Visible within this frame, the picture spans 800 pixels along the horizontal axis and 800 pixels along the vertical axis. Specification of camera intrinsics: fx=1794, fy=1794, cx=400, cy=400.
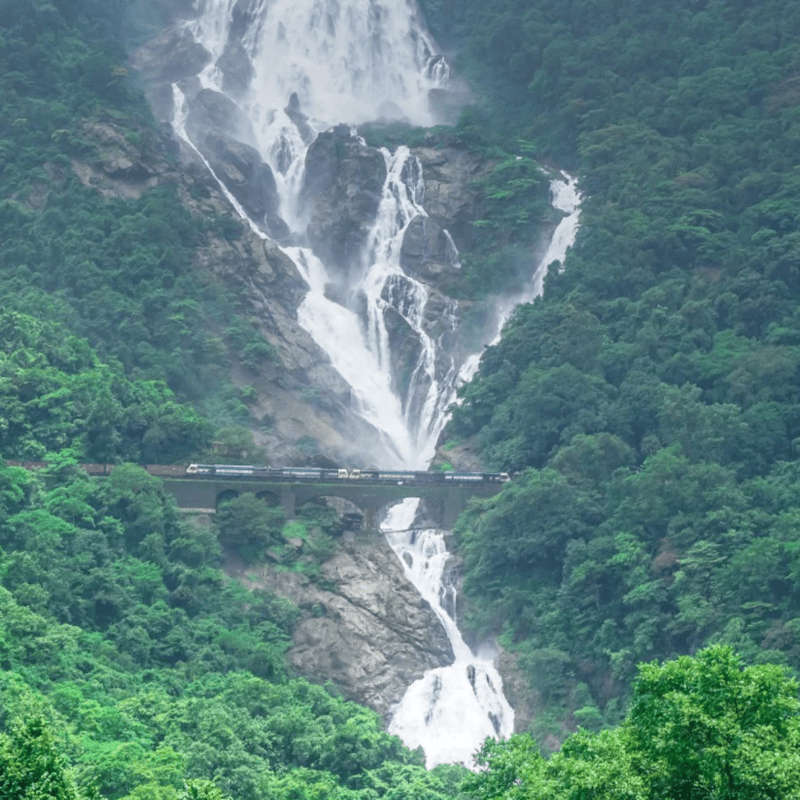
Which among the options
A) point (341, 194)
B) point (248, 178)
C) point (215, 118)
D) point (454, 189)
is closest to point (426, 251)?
point (454, 189)

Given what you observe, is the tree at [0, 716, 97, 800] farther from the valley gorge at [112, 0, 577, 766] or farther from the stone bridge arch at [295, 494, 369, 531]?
the stone bridge arch at [295, 494, 369, 531]

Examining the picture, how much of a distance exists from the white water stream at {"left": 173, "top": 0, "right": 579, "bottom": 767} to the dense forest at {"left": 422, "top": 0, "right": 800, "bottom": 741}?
2582mm

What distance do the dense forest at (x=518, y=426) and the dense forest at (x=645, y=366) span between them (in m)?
0.16

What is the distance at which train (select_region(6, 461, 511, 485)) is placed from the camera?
2963 inches

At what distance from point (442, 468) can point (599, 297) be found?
477 inches

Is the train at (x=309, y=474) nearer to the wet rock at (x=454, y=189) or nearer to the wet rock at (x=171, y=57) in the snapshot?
the wet rock at (x=454, y=189)

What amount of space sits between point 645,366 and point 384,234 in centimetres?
2294

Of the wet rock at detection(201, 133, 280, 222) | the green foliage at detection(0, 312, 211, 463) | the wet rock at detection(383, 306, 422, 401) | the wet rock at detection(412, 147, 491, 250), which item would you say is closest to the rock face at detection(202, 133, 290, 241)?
the wet rock at detection(201, 133, 280, 222)

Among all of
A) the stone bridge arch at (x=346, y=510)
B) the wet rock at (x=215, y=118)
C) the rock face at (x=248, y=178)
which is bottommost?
the stone bridge arch at (x=346, y=510)

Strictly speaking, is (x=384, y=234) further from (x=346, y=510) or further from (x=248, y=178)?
(x=346, y=510)

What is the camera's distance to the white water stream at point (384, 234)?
7056cm

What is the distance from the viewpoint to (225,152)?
10250cm

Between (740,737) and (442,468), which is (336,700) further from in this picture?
(740,737)

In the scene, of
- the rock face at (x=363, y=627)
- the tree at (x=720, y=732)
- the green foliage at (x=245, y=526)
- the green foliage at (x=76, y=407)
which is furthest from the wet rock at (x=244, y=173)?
the tree at (x=720, y=732)
